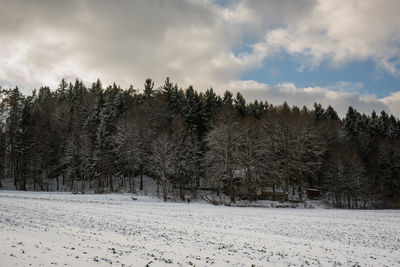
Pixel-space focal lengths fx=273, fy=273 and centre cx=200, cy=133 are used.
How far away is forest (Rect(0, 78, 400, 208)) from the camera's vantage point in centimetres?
4522

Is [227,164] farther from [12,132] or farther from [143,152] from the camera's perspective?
[12,132]

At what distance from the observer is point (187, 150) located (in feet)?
166

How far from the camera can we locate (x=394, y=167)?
204 feet

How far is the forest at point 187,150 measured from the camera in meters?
45.2

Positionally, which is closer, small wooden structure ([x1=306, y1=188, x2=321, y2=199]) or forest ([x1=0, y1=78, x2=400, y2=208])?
forest ([x1=0, y1=78, x2=400, y2=208])

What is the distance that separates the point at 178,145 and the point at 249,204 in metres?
15.8

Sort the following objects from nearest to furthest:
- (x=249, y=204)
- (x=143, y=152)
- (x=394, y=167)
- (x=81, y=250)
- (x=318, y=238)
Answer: (x=81, y=250) → (x=318, y=238) → (x=249, y=204) → (x=143, y=152) → (x=394, y=167)

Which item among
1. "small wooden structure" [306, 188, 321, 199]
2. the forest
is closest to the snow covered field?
the forest

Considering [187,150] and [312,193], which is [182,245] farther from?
[312,193]

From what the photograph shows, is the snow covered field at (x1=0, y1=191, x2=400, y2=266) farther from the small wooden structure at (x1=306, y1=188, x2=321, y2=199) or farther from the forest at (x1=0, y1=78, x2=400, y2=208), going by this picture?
the small wooden structure at (x1=306, y1=188, x2=321, y2=199)

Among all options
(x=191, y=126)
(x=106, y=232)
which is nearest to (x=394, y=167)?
(x=191, y=126)

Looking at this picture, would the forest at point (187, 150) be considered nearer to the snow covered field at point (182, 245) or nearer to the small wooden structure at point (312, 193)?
the small wooden structure at point (312, 193)

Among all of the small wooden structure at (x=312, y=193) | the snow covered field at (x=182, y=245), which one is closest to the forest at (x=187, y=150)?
the small wooden structure at (x=312, y=193)

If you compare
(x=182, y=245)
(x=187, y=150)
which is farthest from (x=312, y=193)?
(x=182, y=245)
